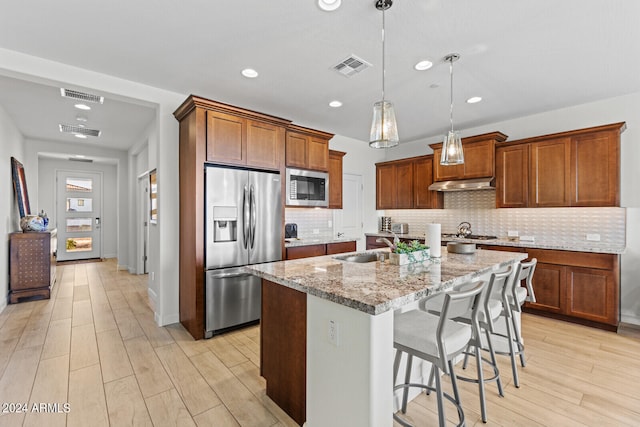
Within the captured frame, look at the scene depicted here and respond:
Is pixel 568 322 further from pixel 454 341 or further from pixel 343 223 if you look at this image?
pixel 343 223

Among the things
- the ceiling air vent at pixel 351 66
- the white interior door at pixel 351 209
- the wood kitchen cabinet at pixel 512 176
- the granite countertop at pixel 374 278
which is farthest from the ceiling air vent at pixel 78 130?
the wood kitchen cabinet at pixel 512 176

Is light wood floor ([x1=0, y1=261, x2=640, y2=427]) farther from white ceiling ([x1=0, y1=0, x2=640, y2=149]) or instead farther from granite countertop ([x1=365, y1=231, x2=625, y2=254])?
white ceiling ([x1=0, y1=0, x2=640, y2=149])

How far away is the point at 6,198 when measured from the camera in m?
4.25

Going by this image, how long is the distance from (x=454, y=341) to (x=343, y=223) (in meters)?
4.19

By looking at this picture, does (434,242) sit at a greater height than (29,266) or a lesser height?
greater

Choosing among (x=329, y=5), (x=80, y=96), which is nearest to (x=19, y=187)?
(x=80, y=96)

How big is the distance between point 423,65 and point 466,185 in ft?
7.60

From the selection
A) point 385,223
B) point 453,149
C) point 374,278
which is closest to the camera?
point 374,278

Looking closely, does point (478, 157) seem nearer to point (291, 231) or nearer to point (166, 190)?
point (291, 231)

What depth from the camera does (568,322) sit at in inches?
142

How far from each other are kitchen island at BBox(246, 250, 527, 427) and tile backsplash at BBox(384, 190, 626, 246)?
269 centimetres

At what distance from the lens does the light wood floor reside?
77.6 inches

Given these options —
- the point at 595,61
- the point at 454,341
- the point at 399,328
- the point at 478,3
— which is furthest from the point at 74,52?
the point at 595,61

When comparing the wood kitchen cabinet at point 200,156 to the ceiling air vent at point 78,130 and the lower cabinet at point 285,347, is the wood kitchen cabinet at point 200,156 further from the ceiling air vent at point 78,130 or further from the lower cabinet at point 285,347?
the ceiling air vent at point 78,130
